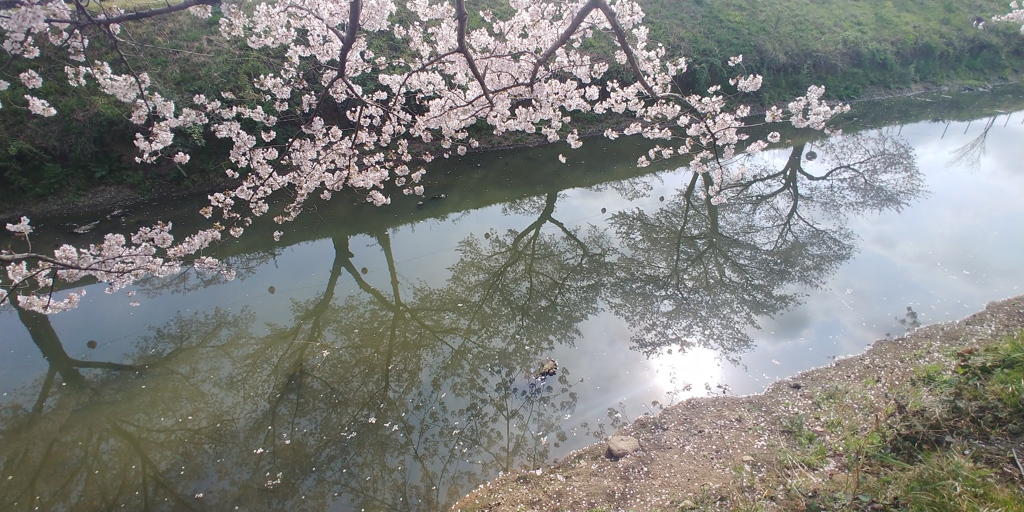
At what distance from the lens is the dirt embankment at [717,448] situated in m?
3.76

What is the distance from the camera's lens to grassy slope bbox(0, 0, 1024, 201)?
372 inches

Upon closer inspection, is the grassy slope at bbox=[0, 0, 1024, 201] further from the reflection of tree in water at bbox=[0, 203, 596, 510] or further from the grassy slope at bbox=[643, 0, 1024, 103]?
the reflection of tree in water at bbox=[0, 203, 596, 510]

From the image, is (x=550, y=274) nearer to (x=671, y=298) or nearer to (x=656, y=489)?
(x=671, y=298)

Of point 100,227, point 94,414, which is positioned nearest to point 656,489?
point 94,414

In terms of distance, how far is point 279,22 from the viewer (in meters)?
5.22

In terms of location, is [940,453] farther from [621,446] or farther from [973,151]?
[973,151]

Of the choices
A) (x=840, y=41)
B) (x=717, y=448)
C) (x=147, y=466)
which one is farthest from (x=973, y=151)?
(x=147, y=466)

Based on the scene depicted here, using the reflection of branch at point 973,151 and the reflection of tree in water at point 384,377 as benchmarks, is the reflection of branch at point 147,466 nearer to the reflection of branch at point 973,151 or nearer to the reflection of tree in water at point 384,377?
the reflection of tree in water at point 384,377

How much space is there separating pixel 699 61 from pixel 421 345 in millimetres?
13780

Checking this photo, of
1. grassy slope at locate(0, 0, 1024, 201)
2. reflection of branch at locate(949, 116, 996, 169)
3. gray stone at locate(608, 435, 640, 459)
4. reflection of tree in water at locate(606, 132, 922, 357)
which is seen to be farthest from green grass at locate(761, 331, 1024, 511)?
reflection of branch at locate(949, 116, 996, 169)

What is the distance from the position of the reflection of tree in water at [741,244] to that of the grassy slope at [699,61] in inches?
214

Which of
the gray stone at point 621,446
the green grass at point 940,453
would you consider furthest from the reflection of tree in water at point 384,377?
the green grass at point 940,453

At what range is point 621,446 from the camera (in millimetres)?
4496

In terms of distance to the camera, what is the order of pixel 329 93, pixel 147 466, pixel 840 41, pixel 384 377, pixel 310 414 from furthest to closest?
pixel 840 41 → pixel 329 93 → pixel 384 377 → pixel 310 414 → pixel 147 466
